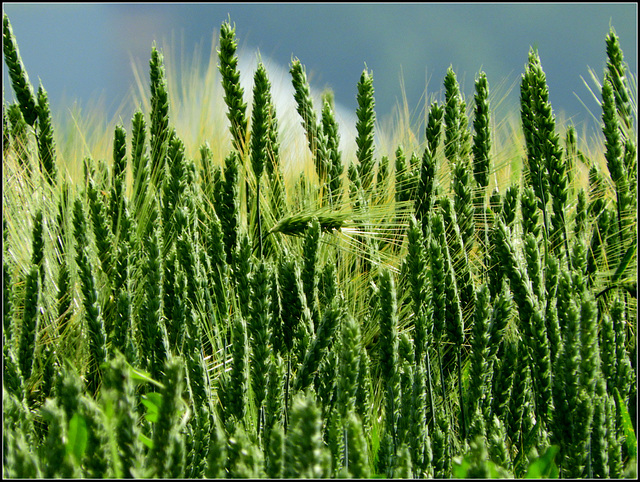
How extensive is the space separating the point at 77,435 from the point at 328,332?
0.50 m

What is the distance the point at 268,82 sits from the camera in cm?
157

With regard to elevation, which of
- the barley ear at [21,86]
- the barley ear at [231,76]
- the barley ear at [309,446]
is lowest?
the barley ear at [309,446]

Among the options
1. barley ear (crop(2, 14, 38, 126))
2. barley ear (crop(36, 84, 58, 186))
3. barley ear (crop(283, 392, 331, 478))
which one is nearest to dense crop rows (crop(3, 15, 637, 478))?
barley ear (crop(283, 392, 331, 478))

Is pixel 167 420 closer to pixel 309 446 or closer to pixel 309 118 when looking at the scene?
pixel 309 446

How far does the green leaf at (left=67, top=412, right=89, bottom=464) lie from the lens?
2.23 ft

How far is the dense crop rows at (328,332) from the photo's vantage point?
74cm

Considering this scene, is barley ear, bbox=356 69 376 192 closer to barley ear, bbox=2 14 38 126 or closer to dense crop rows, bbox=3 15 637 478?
dense crop rows, bbox=3 15 637 478

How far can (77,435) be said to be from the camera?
68 cm

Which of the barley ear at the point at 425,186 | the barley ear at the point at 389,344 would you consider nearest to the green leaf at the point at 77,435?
the barley ear at the point at 389,344

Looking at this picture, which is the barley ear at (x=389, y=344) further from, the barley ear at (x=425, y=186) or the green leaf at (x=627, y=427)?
the barley ear at (x=425, y=186)

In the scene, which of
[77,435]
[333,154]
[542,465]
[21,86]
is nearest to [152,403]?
[77,435]

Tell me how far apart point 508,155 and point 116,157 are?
1.81m

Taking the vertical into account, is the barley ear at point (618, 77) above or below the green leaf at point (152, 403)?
above

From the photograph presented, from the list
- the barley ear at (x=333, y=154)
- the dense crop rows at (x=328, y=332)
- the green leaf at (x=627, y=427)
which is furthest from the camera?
the barley ear at (x=333, y=154)
